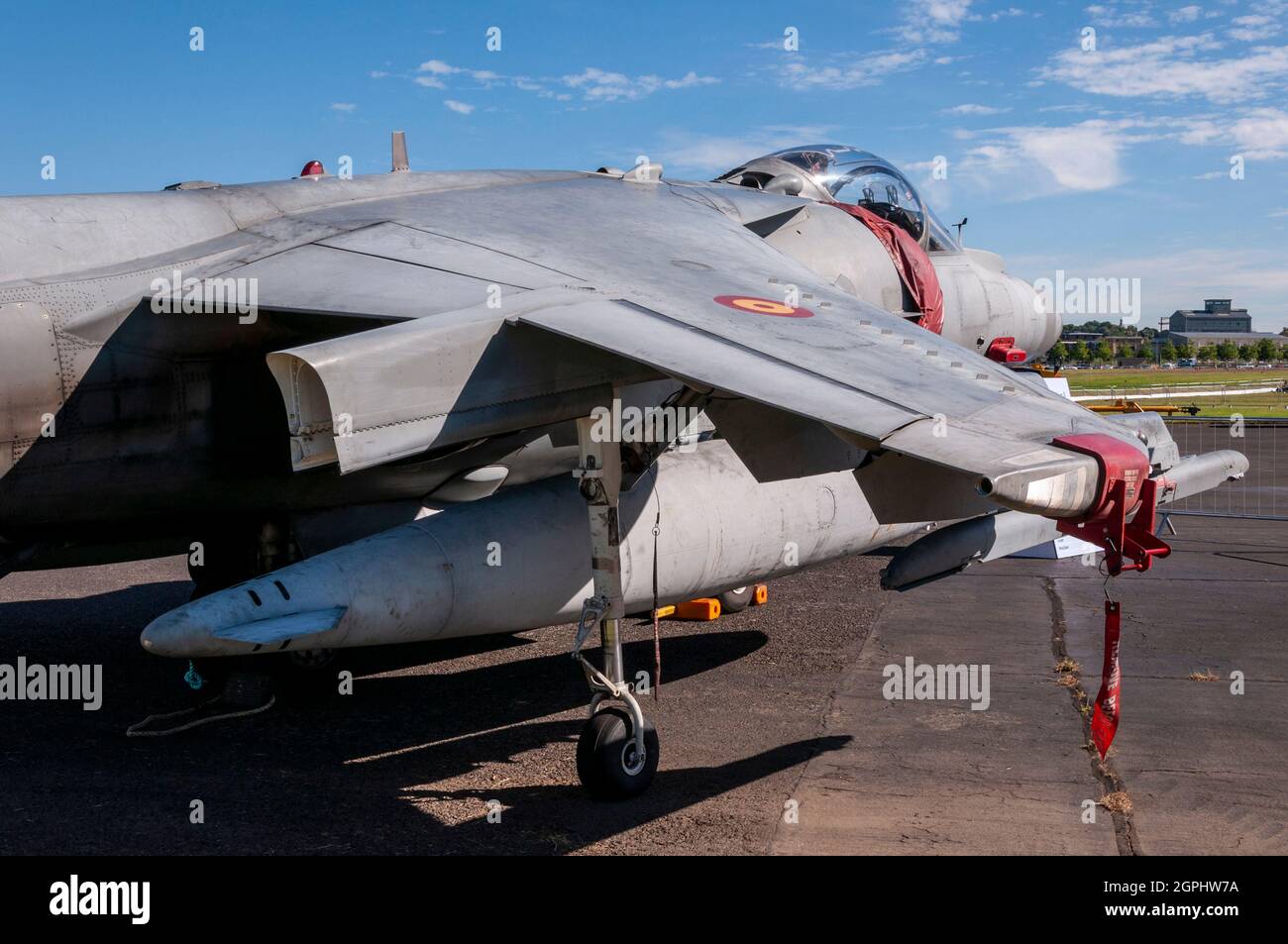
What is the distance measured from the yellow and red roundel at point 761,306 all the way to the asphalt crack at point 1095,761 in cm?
317

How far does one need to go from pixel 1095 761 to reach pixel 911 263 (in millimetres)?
5353

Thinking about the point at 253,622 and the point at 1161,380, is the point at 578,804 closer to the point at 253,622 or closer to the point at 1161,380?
the point at 253,622

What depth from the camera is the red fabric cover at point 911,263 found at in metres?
10.8

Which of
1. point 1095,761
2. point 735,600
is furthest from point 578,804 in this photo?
point 735,600

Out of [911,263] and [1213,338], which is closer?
[911,263]

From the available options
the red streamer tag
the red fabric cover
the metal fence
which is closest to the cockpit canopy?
the red fabric cover

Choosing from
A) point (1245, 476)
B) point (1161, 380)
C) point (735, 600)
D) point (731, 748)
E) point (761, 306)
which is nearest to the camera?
point (761, 306)

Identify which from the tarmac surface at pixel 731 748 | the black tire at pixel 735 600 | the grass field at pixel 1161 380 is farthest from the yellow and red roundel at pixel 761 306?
the grass field at pixel 1161 380

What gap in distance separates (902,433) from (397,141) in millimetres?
6310

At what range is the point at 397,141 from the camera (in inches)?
374

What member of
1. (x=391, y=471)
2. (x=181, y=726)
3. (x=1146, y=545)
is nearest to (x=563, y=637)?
(x=391, y=471)

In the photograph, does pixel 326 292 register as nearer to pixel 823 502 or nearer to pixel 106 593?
pixel 823 502

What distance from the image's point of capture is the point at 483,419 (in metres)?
5.80

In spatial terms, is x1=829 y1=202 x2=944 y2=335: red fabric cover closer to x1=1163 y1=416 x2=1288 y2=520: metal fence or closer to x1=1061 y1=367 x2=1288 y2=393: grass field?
x1=1163 y1=416 x2=1288 y2=520: metal fence
